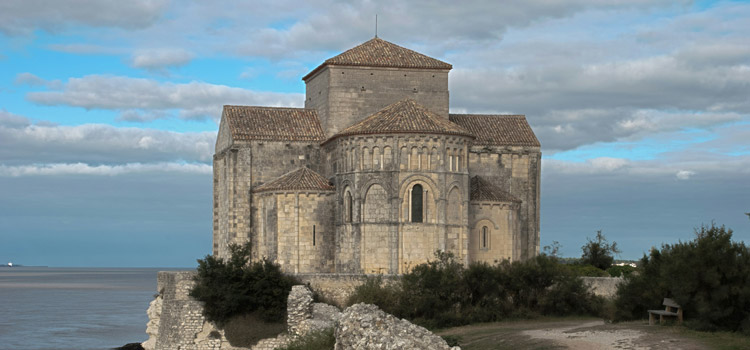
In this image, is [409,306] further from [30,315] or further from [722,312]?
[30,315]

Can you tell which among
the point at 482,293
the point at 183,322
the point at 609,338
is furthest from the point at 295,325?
the point at 609,338

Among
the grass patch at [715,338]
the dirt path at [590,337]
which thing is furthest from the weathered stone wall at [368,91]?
the grass patch at [715,338]

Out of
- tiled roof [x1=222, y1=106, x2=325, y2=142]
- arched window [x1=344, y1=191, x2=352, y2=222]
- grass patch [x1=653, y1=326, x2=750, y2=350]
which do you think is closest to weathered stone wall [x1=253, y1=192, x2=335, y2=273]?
arched window [x1=344, y1=191, x2=352, y2=222]

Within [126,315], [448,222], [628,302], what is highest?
[448,222]

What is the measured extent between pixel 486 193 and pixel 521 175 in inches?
169

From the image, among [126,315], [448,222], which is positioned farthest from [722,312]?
[126,315]

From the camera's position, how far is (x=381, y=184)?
41.4 metres

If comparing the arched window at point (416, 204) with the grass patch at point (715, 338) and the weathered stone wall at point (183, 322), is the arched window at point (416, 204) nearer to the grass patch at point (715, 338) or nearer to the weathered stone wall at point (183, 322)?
the weathered stone wall at point (183, 322)

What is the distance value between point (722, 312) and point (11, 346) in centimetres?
4173

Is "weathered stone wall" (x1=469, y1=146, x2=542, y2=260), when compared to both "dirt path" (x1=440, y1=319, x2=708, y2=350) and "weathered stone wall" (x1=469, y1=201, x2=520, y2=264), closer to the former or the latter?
"weathered stone wall" (x1=469, y1=201, x2=520, y2=264)

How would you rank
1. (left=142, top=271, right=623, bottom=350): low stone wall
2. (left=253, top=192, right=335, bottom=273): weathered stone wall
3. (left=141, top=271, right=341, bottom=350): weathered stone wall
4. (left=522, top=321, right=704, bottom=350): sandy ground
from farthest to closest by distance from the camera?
(left=253, top=192, right=335, bottom=273): weathered stone wall
(left=142, top=271, right=623, bottom=350): low stone wall
(left=141, top=271, right=341, bottom=350): weathered stone wall
(left=522, top=321, right=704, bottom=350): sandy ground

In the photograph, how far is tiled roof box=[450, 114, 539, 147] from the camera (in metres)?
48.2

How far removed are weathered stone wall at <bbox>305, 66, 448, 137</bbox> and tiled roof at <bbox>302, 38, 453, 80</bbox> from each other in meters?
0.27

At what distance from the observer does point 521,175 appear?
48.4m
